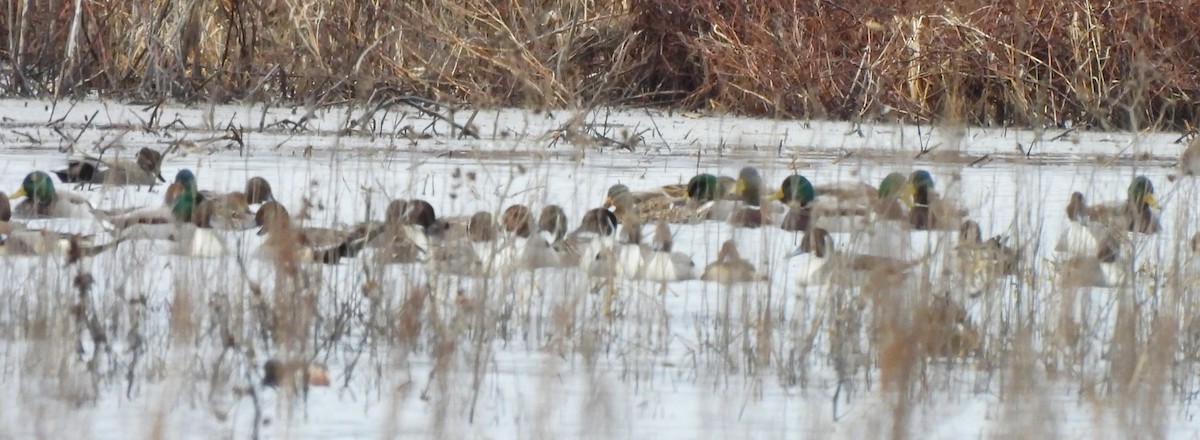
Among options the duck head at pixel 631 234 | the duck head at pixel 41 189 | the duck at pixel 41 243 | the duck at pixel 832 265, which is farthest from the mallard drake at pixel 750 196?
the duck head at pixel 41 189

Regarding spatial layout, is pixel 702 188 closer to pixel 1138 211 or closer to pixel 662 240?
pixel 662 240

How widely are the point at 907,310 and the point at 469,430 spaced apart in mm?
922

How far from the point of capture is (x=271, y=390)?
389 cm

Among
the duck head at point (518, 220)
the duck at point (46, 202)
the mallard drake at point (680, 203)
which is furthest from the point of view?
the mallard drake at point (680, 203)

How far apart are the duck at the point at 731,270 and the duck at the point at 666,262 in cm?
11

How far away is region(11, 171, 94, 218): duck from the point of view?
6992mm

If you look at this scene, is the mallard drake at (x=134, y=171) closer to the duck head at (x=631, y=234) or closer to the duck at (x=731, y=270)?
the duck head at (x=631, y=234)

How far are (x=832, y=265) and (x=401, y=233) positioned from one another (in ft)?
4.22

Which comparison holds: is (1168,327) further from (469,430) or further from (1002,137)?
(1002,137)

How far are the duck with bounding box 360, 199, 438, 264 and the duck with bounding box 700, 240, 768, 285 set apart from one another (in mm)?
759

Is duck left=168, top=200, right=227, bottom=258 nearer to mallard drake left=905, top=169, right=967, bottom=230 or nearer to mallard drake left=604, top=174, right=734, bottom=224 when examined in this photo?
mallard drake left=604, top=174, right=734, bottom=224

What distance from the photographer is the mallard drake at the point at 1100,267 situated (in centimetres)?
434

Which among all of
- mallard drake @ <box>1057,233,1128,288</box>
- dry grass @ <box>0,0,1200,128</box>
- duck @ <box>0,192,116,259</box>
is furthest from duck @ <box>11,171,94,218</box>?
dry grass @ <box>0,0,1200,128</box>

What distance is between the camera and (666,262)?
5.62 m
